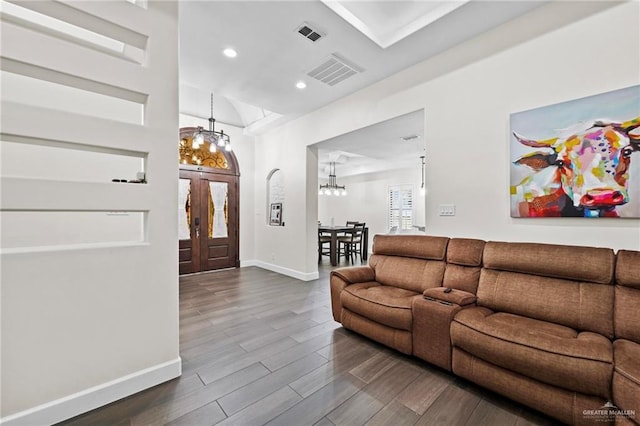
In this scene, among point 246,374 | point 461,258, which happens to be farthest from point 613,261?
point 246,374

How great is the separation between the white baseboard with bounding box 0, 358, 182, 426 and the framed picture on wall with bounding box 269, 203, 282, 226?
3908 mm

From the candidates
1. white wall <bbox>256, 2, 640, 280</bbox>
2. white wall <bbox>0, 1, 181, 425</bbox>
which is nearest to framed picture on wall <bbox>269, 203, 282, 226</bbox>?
white wall <bbox>256, 2, 640, 280</bbox>

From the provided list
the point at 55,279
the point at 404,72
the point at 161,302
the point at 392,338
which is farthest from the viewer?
the point at 404,72

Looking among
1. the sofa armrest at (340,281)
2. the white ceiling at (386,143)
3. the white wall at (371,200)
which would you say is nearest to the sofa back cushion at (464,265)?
the sofa armrest at (340,281)

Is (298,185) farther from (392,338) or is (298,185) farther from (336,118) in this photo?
(392,338)

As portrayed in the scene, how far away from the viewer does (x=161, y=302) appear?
2080 millimetres

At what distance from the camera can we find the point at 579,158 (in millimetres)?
2311

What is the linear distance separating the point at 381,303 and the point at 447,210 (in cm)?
142

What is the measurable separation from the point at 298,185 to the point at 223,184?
6.32 ft

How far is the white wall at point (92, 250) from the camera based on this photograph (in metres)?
1.60

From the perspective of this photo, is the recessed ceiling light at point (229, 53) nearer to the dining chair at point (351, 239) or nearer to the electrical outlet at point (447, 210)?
the electrical outlet at point (447, 210)

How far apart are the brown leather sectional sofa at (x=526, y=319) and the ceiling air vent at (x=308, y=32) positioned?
2.46 m

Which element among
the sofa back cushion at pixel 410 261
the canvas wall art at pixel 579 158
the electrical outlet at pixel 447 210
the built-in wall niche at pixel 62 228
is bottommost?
the sofa back cushion at pixel 410 261

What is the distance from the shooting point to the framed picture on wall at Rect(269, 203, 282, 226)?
5.89m
